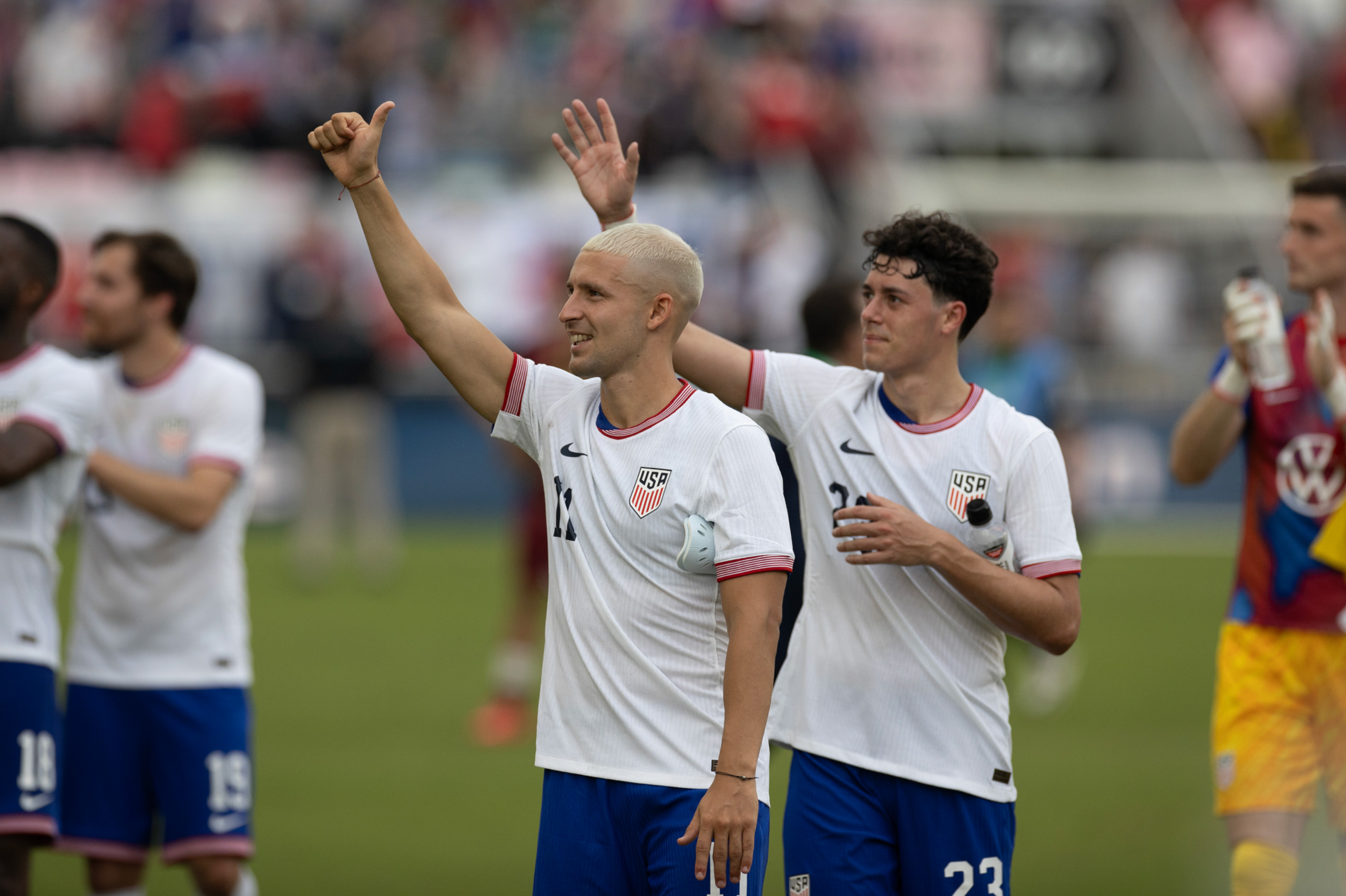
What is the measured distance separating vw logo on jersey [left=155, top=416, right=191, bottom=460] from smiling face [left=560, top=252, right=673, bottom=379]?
2.29 metres

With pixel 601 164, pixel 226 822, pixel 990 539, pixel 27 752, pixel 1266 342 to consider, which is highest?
pixel 601 164

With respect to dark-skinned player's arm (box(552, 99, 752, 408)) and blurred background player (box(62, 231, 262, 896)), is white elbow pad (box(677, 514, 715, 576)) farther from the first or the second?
blurred background player (box(62, 231, 262, 896))

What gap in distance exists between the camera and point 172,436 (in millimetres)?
6090

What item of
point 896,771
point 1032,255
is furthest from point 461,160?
point 896,771

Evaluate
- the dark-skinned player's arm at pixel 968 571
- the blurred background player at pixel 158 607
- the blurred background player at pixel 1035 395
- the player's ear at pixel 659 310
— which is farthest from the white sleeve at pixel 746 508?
the blurred background player at pixel 1035 395

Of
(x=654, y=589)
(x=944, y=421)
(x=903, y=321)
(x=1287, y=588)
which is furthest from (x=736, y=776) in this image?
(x=1287, y=588)

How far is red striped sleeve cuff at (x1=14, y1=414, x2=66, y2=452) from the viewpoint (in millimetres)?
5277

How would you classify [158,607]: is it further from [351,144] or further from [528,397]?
[351,144]

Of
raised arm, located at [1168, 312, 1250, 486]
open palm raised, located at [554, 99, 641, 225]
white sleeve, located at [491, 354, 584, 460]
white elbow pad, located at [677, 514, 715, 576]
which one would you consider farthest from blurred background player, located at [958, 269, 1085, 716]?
white elbow pad, located at [677, 514, 715, 576]

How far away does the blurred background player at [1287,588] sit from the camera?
5441 millimetres

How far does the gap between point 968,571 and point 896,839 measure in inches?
33.7

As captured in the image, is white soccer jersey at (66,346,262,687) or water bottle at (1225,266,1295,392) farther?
white soccer jersey at (66,346,262,687)

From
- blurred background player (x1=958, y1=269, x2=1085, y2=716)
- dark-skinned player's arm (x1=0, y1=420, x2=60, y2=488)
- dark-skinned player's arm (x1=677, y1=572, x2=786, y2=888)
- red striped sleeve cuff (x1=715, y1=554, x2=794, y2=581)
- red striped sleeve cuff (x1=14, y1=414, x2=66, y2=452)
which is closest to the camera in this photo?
dark-skinned player's arm (x1=677, y1=572, x2=786, y2=888)

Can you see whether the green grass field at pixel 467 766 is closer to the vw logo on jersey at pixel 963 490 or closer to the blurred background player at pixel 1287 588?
the blurred background player at pixel 1287 588
